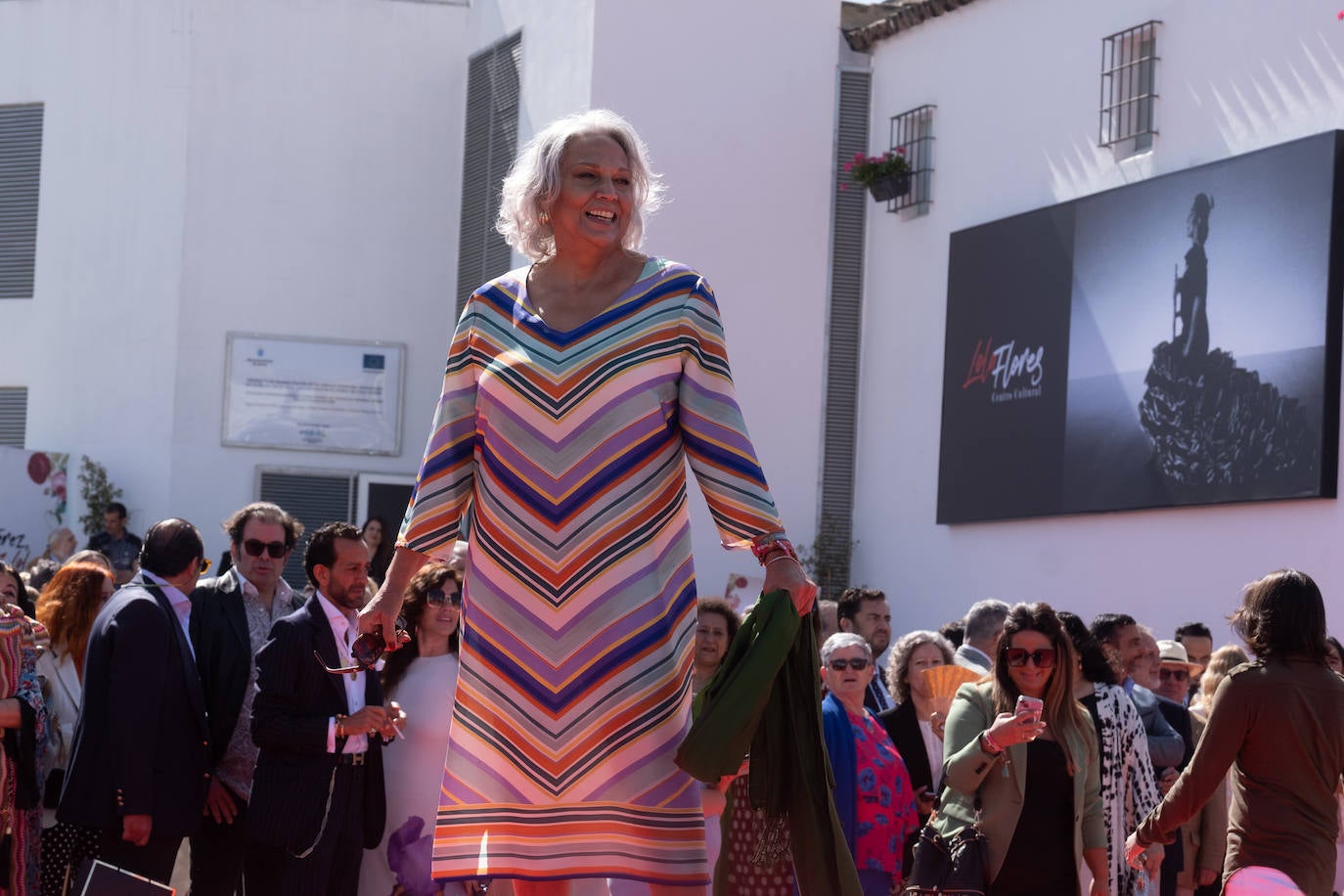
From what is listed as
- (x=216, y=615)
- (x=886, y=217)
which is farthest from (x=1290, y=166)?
(x=216, y=615)

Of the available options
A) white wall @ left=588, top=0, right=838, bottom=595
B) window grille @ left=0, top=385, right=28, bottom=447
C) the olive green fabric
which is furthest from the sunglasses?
window grille @ left=0, top=385, right=28, bottom=447

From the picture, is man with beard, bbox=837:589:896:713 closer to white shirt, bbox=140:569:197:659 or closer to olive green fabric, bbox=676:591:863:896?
white shirt, bbox=140:569:197:659

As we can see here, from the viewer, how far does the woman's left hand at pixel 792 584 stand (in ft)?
12.1

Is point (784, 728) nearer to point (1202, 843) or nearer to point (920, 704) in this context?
point (920, 704)

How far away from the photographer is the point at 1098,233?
14.9 meters

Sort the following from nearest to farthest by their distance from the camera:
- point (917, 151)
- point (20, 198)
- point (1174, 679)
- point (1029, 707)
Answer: point (1029, 707) < point (1174, 679) < point (917, 151) < point (20, 198)

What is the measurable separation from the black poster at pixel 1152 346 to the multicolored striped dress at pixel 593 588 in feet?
32.2

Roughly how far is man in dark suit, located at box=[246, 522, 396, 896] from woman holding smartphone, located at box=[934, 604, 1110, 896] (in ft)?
6.54

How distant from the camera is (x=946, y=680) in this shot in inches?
306

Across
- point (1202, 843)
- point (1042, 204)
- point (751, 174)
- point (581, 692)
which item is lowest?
point (1202, 843)

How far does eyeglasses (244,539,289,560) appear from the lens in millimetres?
7555

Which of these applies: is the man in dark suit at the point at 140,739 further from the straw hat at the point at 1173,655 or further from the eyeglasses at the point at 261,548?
the straw hat at the point at 1173,655

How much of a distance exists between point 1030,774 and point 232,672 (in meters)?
3.01

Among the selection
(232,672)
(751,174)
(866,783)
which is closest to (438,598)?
(232,672)
